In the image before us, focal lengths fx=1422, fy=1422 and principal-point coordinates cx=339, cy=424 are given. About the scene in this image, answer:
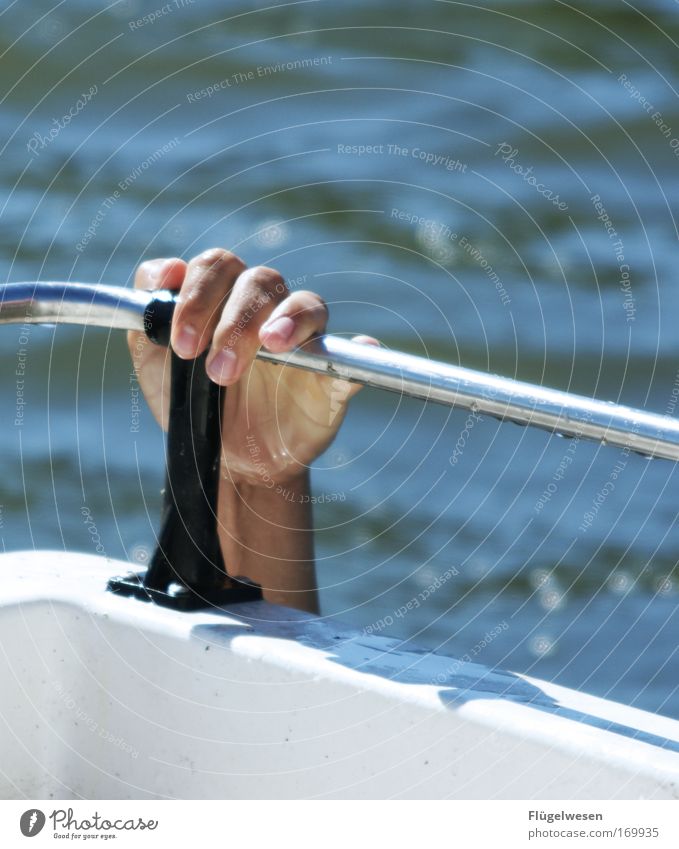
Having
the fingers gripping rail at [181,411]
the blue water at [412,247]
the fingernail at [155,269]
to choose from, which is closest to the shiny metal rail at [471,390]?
the fingers gripping rail at [181,411]

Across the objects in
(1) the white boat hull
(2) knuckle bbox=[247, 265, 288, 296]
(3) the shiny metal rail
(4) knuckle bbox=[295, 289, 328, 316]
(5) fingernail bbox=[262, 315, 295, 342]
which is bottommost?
(1) the white boat hull

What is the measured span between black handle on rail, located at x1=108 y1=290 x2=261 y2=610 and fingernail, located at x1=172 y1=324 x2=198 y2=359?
0.06 ft

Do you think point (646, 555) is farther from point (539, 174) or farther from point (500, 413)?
point (500, 413)

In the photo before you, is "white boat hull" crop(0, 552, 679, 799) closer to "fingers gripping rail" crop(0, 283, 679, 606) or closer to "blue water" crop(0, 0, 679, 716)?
"fingers gripping rail" crop(0, 283, 679, 606)

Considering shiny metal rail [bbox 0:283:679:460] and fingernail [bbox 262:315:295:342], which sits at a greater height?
fingernail [bbox 262:315:295:342]

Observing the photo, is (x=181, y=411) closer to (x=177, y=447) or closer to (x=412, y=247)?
(x=177, y=447)

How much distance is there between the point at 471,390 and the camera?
86cm

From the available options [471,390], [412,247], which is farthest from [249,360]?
[412,247]

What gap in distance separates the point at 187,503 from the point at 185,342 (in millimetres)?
119

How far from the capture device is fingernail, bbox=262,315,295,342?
93 centimetres

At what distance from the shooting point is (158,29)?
3.61 meters

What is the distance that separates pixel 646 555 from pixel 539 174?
3.48ft

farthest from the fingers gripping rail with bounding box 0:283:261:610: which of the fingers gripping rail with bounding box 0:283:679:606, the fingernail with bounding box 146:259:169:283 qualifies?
the fingernail with bounding box 146:259:169:283

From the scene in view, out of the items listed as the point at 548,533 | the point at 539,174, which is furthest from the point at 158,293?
the point at 539,174
